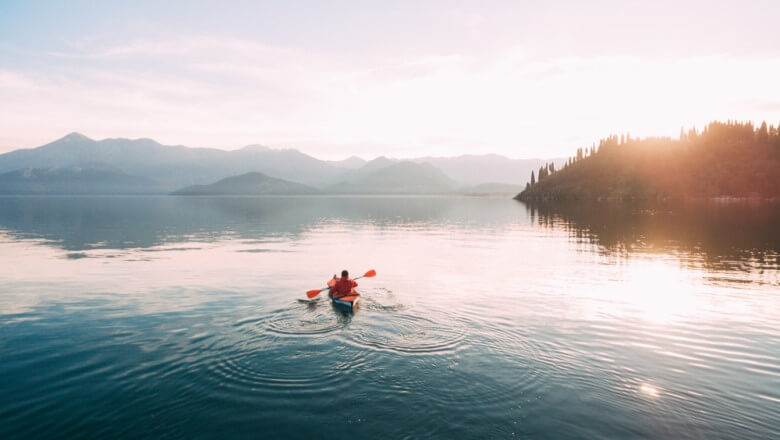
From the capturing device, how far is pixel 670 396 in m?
15.9

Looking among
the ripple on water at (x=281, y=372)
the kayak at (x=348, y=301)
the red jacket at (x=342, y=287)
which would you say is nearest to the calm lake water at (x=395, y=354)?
the ripple on water at (x=281, y=372)

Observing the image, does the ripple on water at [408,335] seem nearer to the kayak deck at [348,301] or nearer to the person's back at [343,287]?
the kayak deck at [348,301]

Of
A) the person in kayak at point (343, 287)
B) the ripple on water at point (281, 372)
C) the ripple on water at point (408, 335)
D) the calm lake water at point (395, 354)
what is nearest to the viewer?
the calm lake water at point (395, 354)

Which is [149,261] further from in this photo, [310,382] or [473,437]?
[473,437]

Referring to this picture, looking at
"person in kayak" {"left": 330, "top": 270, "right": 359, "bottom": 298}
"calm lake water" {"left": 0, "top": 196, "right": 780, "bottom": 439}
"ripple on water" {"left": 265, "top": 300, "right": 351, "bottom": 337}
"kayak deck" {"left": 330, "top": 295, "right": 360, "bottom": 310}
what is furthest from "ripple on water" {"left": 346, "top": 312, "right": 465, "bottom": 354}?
"person in kayak" {"left": 330, "top": 270, "right": 359, "bottom": 298}

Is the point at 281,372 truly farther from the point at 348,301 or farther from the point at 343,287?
the point at 343,287

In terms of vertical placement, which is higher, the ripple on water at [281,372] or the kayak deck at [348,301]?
the kayak deck at [348,301]

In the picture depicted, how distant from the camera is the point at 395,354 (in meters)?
19.8

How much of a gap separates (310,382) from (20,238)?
84.3m

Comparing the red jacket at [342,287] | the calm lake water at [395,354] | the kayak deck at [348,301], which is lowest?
the calm lake water at [395,354]

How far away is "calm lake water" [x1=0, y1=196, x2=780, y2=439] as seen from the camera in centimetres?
1415

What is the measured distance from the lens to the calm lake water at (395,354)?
557 inches

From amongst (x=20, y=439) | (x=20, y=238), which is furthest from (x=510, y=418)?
(x=20, y=238)

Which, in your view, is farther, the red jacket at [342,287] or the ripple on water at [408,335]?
the red jacket at [342,287]
